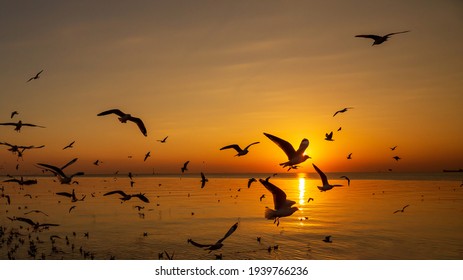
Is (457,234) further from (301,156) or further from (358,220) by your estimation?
(301,156)

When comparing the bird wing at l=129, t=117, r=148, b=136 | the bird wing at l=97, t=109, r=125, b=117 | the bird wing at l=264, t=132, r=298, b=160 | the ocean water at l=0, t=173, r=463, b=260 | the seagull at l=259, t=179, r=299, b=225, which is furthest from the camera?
the ocean water at l=0, t=173, r=463, b=260

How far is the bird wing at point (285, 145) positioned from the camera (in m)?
8.79

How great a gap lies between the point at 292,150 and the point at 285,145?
229mm

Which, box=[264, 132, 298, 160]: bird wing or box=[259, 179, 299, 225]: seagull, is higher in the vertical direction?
box=[264, 132, 298, 160]: bird wing

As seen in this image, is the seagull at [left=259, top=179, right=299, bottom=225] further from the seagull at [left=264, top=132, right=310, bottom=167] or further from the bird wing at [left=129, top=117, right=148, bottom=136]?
the bird wing at [left=129, top=117, right=148, bottom=136]

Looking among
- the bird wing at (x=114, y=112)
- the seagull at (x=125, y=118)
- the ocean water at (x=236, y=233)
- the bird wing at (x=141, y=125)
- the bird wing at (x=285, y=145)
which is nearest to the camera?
the bird wing at (x=285, y=145)

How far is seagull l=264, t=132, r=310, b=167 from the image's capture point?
29.1 ft

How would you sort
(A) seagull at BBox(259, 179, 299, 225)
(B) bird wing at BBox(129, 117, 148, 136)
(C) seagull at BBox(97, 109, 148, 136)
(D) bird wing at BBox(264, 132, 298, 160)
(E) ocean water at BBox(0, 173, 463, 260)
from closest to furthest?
1. (A) seagull at BBox(259, 179, 299, 225)
2. (D) bird wing at BBox(264, 132, 298, 160)
3. (C) seagull at BBox(97, 109, 148, 136)
4. (B) bird wing at BBox(129, 117, 148, 136)
5. (E) ocean water at BBox(0, 173, 463, 260)

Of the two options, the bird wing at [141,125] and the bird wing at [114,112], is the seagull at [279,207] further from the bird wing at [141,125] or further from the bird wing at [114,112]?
the bird wing at [114,112]

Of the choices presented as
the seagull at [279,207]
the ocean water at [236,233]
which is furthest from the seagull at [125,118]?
the ocean water at [236,233]

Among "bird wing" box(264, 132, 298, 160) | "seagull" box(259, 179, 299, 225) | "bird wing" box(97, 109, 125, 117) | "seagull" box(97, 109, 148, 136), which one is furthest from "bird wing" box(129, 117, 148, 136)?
"seagull" box(259, 179, 299, 225)

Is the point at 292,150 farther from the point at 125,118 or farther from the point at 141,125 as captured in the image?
the point at 125,118

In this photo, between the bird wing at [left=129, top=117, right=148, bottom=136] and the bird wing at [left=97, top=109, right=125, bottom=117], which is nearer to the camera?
the bird wing at [left=97, top=109, right=125, bottom=117]

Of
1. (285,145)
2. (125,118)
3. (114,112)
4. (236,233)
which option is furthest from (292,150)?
(236,233)
